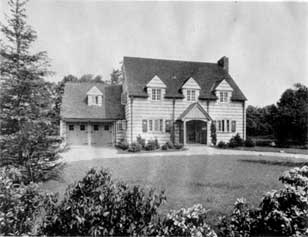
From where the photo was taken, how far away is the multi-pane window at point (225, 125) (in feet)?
79.9

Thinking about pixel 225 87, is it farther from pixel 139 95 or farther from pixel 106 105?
pixel 106 105

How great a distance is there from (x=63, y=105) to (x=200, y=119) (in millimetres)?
15041

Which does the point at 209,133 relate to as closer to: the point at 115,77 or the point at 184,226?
the point at 184,226

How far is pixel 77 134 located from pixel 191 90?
13.5 metres

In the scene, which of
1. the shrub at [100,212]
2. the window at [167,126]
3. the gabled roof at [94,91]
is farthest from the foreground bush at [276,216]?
the gabled roof at [94,91]

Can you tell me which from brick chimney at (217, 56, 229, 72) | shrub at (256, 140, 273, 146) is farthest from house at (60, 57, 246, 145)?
brick chimney at (217, 56, 229, 72)

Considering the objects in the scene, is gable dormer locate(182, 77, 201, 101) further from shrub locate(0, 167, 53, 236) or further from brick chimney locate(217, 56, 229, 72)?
shrub locate(0, 167, 53, 236)

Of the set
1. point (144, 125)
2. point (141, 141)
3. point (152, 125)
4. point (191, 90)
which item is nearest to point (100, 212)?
point (141, 141)

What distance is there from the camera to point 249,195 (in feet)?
20.4

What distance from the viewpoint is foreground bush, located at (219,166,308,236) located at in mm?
3457

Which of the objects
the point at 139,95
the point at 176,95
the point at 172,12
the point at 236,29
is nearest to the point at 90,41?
the point at 172,12

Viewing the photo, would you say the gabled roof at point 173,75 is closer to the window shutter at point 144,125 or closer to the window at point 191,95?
the window at point 191,95

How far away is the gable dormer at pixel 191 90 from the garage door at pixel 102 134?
9.14 m

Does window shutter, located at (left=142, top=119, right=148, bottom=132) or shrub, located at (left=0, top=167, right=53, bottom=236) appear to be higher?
window shutter, located at (left=142, top=119, right=148, bottom=132)
